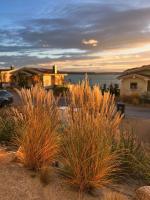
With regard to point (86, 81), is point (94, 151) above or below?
below

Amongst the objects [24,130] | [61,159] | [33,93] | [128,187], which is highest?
[33,93]

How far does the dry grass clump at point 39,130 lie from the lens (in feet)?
18.0

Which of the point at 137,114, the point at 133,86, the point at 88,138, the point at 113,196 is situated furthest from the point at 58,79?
the point at 113,196

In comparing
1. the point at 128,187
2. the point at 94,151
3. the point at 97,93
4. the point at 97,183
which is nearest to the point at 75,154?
the point at 94,151

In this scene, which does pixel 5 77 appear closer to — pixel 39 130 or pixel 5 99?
pixel 5 99

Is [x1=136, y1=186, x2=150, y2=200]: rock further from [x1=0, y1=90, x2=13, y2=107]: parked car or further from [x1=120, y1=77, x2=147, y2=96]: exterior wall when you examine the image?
[x1=120, y1=77, x2=147, y2=96]: exterior wall

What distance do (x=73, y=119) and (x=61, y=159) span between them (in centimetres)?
86

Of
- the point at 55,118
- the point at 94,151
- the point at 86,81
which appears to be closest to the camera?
the point at 94,151

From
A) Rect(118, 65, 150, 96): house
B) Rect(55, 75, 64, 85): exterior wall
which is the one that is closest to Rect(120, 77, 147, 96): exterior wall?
Rect(118, 65, 150, 96): house

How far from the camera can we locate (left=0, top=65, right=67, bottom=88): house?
159 ft

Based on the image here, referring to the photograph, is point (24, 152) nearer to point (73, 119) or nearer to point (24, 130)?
point (24, 130)

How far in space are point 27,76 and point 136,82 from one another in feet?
64.0

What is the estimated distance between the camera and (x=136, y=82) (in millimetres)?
36656

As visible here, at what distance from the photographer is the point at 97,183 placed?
5.07m
